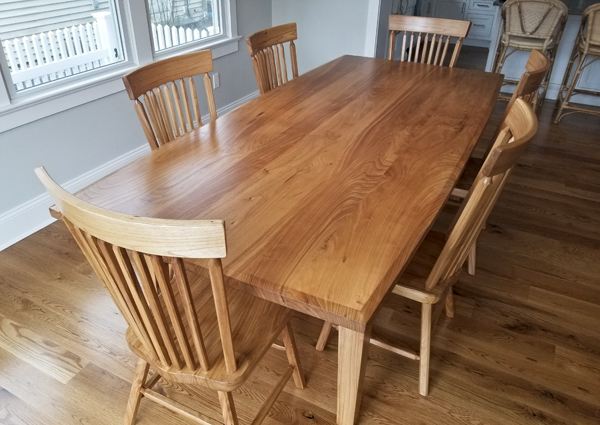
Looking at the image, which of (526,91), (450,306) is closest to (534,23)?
(526,91)

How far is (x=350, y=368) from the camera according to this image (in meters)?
1.16

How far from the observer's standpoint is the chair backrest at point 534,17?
11.5 feet

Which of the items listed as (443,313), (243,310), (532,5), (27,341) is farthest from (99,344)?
(532,5)

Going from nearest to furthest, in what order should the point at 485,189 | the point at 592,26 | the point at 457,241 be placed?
the point at 485,189 < the point at 457,241 < the point at 592,26

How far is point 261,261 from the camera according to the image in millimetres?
1034

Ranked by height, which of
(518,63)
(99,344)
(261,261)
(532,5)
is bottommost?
(99,344)

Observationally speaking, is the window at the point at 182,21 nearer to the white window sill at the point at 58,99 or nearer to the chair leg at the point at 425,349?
the white window sill at the point at 58,99

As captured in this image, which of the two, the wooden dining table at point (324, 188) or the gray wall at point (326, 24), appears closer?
the wooden dining table at point (324, 188)

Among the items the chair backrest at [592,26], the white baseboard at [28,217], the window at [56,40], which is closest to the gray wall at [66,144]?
the white baseboard at [28,217]

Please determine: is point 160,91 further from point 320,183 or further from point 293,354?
point 293,354

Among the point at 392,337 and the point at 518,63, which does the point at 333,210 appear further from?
the point at 518,63

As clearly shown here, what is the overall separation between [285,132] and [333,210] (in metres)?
0.57

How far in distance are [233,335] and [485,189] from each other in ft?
2.40

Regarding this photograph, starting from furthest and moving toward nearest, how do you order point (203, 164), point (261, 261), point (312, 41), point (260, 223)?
point (312, 41)
point (203, 164)
point (260, 223)
point (261, 261)
